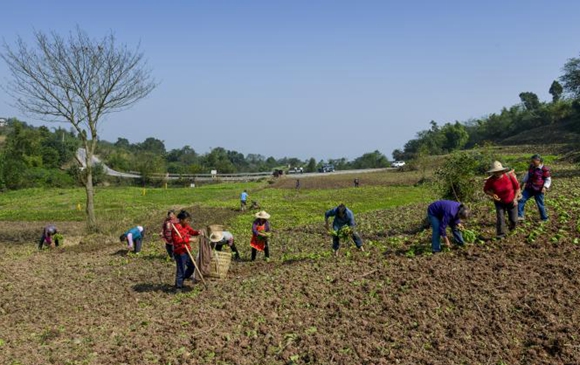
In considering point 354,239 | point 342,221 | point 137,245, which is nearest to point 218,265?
point 342,221

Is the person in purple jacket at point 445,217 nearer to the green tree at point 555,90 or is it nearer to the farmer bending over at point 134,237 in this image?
the farmer bending over at point 134,237

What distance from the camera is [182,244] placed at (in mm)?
11219

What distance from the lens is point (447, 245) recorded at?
432 inches

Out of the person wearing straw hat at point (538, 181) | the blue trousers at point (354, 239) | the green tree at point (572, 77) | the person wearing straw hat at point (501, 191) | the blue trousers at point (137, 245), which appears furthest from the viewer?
the green tree at point (572, 77)

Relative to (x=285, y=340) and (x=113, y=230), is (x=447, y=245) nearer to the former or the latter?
(x=285, y=340)

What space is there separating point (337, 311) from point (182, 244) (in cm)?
433

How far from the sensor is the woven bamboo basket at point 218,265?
39.0 feet

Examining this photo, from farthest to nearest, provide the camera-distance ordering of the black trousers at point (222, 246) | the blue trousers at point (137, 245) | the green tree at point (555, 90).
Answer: the green tree at point (555, 90)
the blue trousers at point (137, 245)
the black trousers at point (222, 246)

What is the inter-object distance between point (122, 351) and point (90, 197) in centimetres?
1735

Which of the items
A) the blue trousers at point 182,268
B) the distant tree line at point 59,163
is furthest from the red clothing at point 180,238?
the distant tree line at point 59,163

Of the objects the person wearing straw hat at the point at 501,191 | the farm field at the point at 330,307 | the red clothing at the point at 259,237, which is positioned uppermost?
the person wearing straw hat at the point at 501,191

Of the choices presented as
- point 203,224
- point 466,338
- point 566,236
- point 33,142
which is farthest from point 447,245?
point 33,142

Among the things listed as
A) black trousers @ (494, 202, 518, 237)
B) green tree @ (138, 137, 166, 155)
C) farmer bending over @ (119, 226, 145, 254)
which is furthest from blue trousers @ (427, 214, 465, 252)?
green tree @ (138, 137, 166, 155)

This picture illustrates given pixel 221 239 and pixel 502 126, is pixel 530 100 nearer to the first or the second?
pixel 502 126
